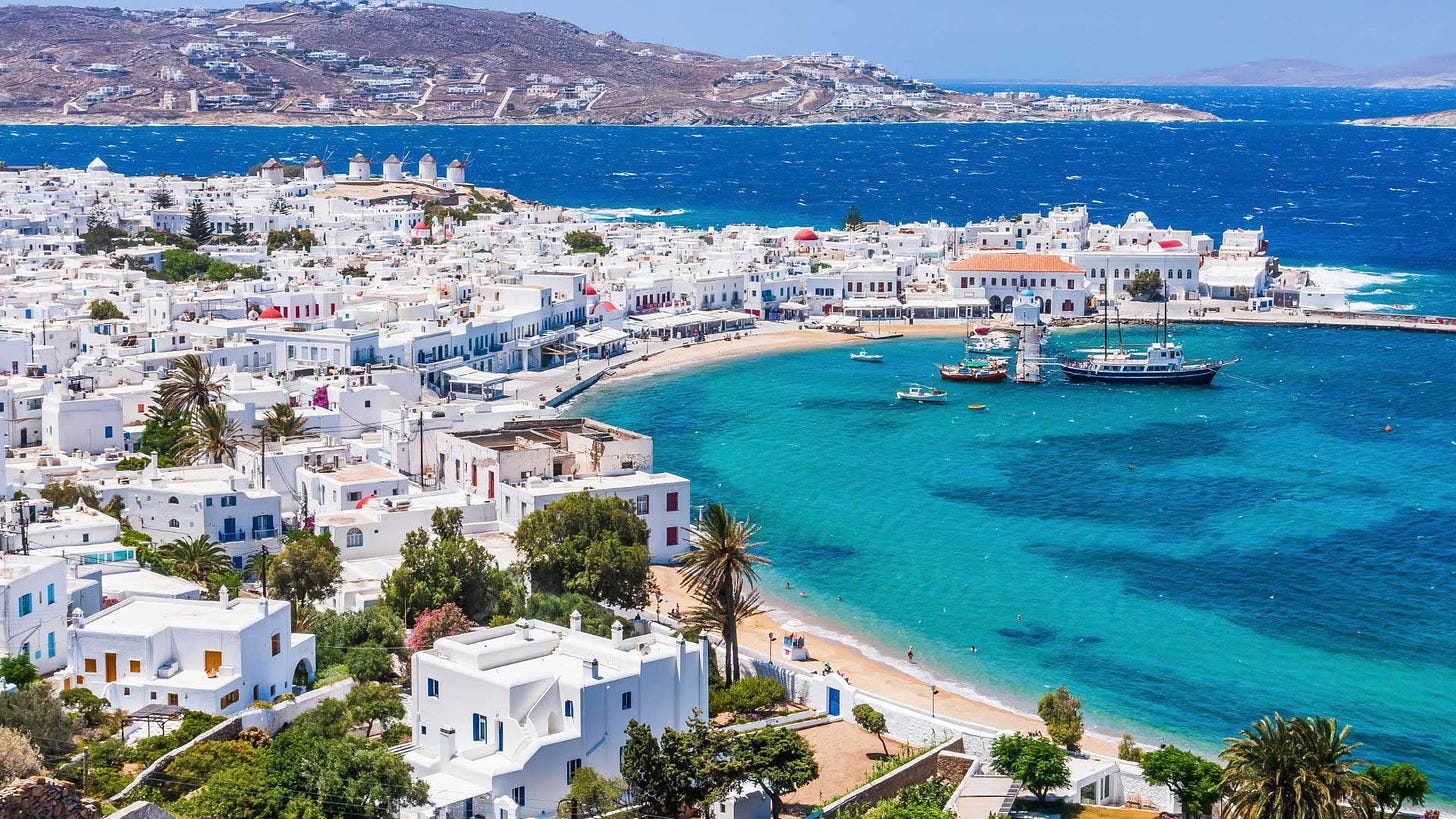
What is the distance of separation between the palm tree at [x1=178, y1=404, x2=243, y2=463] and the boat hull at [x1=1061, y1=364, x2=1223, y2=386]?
42.5 m

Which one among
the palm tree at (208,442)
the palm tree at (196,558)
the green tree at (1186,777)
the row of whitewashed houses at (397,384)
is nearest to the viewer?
the green tree at (1186,777)

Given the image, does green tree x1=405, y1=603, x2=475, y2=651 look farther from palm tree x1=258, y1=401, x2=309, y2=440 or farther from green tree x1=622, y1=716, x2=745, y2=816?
palm tree x1=258, y1=401, x2=309, y2=440

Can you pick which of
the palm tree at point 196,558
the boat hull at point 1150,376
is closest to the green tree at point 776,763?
the palm tree at point 196,558

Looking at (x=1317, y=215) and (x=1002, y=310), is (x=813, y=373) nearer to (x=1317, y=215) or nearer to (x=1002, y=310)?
(x=1002, y=310)

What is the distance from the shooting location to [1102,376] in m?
80.9

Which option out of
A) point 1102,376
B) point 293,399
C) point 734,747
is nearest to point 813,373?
point 1102,376

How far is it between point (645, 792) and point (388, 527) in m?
16.8

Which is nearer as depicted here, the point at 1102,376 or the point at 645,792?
the point at 645,792

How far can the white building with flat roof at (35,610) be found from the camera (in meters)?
31.4

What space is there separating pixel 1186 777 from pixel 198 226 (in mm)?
93376

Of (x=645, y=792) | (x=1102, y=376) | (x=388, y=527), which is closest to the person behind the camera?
(x=645, y=792)

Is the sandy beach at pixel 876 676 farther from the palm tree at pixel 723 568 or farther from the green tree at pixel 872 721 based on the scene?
the green tree at pixel 872 721

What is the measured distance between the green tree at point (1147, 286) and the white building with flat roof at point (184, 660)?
75.3 m

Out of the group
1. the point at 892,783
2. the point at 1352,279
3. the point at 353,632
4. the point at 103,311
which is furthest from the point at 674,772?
the point at 1352,279
